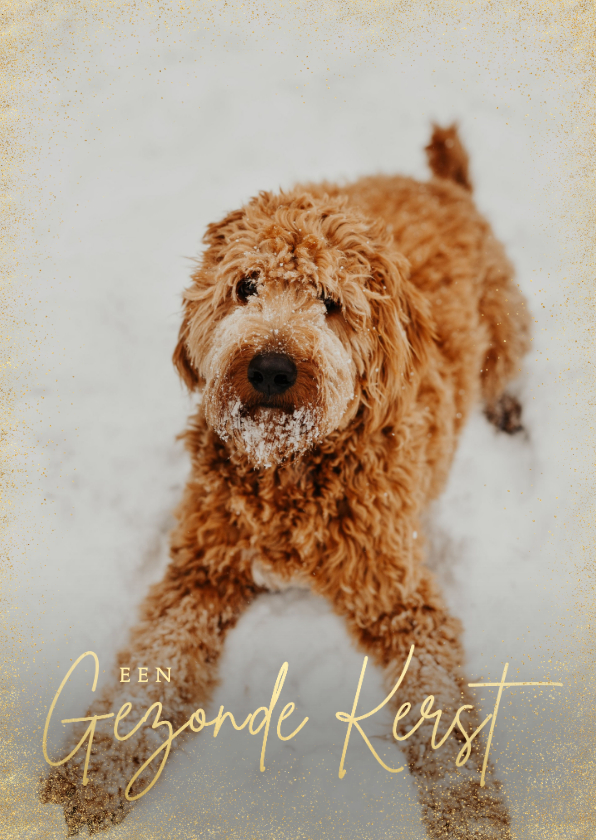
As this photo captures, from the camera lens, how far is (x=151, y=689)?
2.01 metres

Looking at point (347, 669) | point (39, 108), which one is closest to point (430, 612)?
point (347, 669)

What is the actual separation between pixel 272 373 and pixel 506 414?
224 cm

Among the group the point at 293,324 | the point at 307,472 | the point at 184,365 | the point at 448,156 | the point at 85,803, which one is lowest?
the point at 85,803

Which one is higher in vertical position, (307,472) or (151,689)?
(307,472)

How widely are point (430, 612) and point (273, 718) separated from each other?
847 mm

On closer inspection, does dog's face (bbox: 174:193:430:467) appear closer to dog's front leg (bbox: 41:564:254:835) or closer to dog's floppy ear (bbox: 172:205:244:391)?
dog's floppy ear (bbox: 172:205:244:391)

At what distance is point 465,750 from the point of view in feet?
6.24

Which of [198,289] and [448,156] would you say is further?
[448,156]

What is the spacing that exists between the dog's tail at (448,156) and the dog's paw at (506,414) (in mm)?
1532

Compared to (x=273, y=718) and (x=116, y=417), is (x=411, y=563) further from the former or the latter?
(x=116, y=417)

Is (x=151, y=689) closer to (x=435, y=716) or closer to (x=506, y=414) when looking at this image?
(x=435, y=716)

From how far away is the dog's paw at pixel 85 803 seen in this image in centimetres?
181

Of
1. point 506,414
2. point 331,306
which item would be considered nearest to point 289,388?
point 331,306

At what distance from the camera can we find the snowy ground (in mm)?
1957
